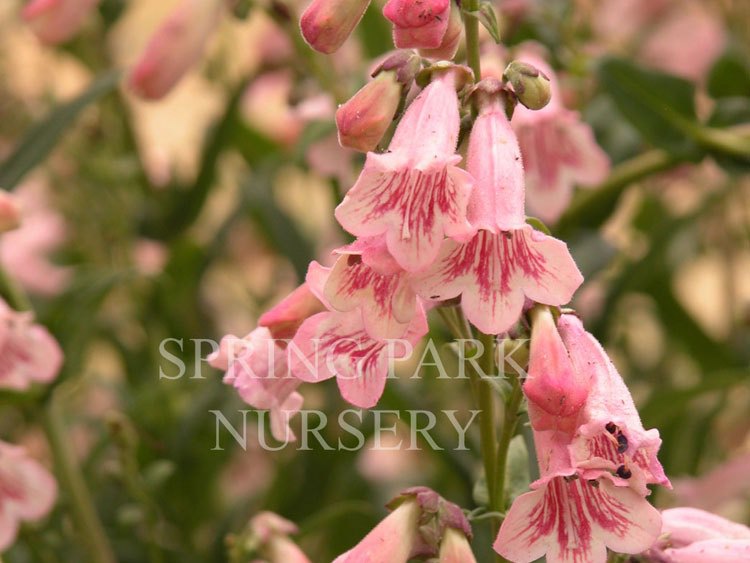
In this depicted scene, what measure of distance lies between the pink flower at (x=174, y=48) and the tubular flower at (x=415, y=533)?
41 cm

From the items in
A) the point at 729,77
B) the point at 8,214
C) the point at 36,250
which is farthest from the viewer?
the point at 36,250

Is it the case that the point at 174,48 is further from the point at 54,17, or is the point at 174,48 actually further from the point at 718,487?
the point at 718,487

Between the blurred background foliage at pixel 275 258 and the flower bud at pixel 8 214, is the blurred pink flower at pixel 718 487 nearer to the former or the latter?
the blurred background foliage at pixel 275 258

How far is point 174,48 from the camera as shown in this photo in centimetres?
79

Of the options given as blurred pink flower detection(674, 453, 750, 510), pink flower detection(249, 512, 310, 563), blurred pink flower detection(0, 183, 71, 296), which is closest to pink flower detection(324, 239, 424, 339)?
pink flower detection(249, 512, 310, 563)

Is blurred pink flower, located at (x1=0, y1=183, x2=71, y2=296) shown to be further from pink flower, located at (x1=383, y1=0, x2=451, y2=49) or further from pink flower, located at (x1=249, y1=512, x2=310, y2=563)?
pink flower, located at (x1=383, y1=0, x2=451, y2=49)

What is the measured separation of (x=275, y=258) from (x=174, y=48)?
0.50 m

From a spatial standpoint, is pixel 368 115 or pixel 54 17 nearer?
pixel 368 115

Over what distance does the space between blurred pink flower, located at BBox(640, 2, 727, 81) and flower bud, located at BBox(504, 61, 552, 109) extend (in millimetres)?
805

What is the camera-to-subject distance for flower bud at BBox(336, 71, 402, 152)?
450mm

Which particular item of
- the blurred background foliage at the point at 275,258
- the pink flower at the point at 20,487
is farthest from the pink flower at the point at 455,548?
the pink flower at the point at 20,487

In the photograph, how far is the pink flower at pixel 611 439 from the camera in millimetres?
408

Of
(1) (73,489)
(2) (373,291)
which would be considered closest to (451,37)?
(2) (373,291)

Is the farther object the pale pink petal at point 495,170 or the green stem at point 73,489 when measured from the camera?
the green stem at point 73,489
